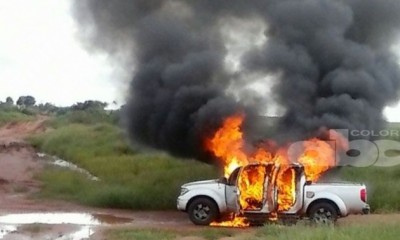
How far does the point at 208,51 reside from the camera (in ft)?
64.6

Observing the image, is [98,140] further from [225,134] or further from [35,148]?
[225,134]

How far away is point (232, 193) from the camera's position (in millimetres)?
14953

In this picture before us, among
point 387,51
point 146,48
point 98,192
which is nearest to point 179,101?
point 146,48

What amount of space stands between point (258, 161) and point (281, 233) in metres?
4.98

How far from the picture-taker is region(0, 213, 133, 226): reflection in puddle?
15.8 metres

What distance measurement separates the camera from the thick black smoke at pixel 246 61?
18.1 metres

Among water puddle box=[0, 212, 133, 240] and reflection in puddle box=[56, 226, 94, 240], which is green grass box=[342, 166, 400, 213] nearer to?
water puddle box=[0, 212, 133, 240]

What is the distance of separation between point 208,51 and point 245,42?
4.81 feet

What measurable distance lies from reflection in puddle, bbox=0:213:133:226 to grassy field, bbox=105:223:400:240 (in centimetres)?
221

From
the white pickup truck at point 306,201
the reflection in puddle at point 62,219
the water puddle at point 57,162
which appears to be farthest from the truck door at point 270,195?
the water puddle at point 57,162

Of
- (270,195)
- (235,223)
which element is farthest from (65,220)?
(270,195)

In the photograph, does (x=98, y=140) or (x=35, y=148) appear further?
(x=35, y=148)

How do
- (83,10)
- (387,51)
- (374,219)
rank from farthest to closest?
(83,10)
(387,51)
(374,219)

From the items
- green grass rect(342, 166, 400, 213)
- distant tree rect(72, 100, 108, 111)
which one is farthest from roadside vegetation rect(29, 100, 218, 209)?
distant tree rect(72, 100, 108, 111)
